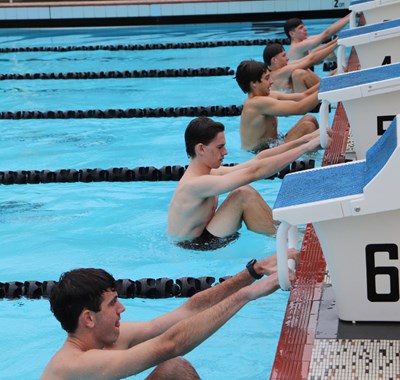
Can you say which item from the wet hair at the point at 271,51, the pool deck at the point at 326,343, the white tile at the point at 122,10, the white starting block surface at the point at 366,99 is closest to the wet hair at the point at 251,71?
the wet hair at the point at 271,51

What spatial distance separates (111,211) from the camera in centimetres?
628

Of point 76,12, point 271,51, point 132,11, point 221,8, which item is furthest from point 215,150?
point 76,12

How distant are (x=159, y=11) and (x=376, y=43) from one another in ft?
32.5

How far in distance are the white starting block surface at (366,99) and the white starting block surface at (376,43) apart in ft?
3.11

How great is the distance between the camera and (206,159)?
192 inches

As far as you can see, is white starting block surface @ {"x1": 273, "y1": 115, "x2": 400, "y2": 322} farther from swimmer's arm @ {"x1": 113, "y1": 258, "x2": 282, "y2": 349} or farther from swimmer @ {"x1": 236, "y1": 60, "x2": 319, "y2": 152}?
swimmer @ {"x1": 236, "y1": 60, "x2": 319, "y2": 152}

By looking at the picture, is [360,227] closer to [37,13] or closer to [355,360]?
[355,360]

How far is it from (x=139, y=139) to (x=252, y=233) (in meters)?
3.17

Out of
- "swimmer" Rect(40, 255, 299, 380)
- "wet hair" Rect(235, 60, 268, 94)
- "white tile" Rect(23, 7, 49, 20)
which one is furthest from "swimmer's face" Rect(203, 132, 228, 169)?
"white tile" Rect(23, 7, 49, 20)

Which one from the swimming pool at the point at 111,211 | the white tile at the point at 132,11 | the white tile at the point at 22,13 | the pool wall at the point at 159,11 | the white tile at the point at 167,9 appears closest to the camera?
the swimming pool at the point at 111,211

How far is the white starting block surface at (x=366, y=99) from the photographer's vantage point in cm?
392

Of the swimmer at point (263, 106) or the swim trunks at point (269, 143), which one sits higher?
the swimmer at point (263, 106)

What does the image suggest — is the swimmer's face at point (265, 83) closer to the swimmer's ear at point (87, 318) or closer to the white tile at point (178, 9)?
the swimmer's ear at point (87, 318)

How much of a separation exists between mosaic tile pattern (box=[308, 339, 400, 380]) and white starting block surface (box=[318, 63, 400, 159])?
1.45 metres
